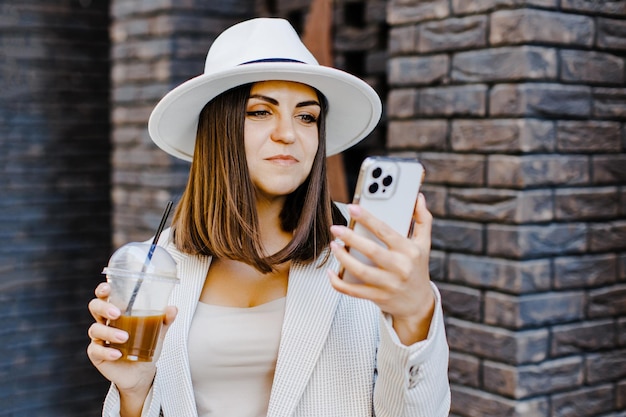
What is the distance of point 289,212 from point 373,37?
4.70ft

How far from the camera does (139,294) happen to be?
1642 mm

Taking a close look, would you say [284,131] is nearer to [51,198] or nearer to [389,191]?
[389,191]

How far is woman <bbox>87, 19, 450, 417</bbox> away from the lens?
182 cm

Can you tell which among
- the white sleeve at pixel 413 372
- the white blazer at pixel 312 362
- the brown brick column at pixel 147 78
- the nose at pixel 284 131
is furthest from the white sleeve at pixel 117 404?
the brown brick column at pixel 147 78

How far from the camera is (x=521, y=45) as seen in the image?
246 cm

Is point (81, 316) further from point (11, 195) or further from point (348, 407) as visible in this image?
point (348, 407)

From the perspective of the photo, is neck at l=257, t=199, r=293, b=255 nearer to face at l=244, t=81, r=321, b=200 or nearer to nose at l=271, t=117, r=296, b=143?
face at l=244, t=81, r=321, b=200

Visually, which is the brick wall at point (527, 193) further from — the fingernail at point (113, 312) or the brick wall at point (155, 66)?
the fingernail at point (113, 312)

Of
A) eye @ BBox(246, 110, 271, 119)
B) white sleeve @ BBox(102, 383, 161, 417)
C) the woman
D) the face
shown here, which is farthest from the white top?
eye @ BBox(246, 110, 271, 119)

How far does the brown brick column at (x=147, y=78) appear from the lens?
12.2 feet

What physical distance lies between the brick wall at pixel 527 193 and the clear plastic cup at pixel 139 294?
3.93ft

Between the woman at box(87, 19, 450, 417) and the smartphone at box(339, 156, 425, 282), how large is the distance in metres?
0.27

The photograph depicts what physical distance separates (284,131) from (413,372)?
0.61 meters

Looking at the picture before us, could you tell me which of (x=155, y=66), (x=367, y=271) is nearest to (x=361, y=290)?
(x=367, y=271)
